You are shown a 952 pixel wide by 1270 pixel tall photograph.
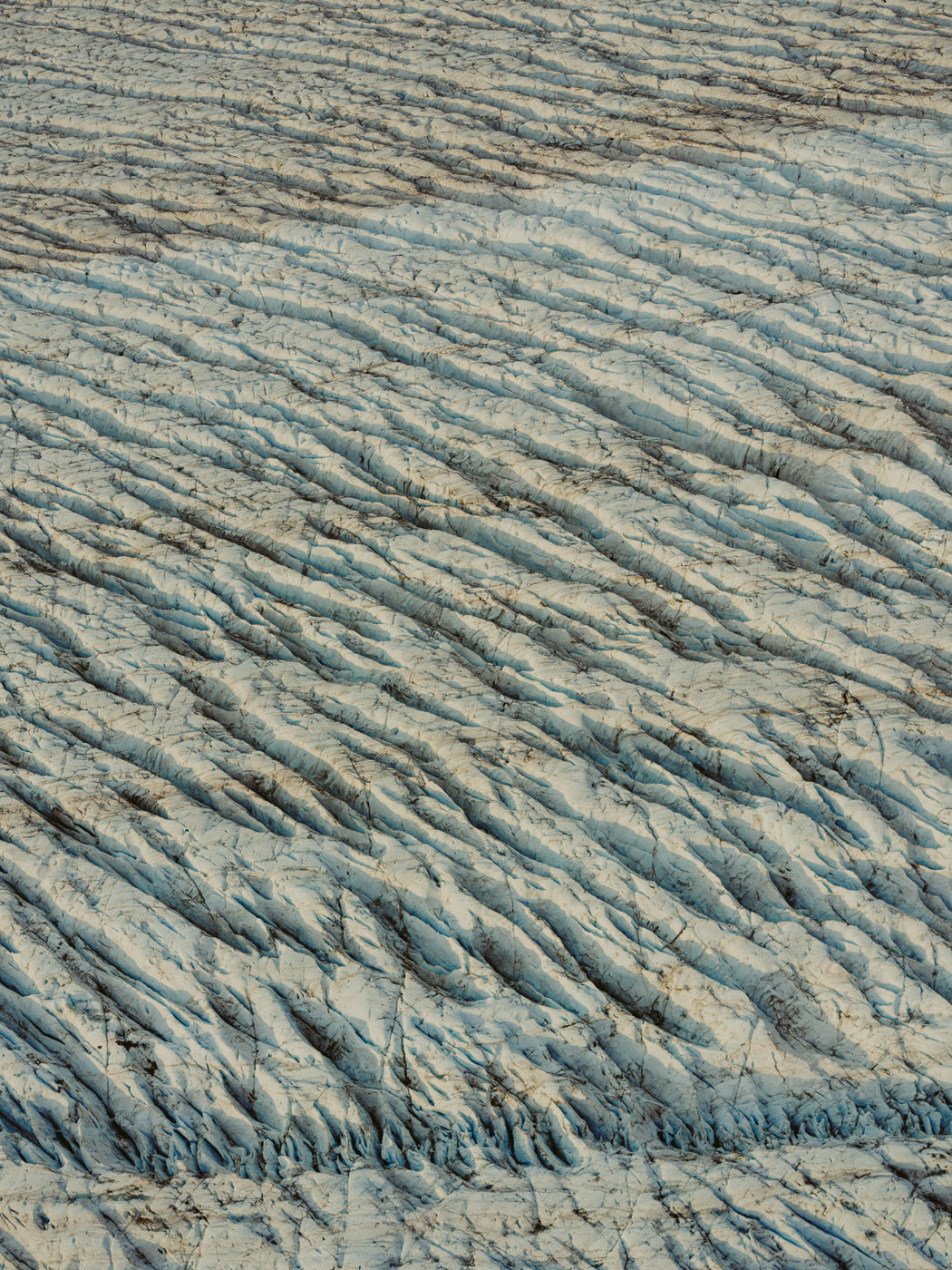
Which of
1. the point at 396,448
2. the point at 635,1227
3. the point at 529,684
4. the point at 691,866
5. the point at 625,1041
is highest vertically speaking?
the point at 396,448

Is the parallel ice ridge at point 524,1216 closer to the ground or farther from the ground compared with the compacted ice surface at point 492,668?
closer to the ground

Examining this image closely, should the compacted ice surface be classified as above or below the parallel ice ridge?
above

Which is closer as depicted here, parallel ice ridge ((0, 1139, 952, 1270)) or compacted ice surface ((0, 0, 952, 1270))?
parallel ice ridge ((0, 1139, 952, 1270))

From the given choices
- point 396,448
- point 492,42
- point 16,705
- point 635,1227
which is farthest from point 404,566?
point 492,42

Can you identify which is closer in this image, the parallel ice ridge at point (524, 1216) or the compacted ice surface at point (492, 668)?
the parallel ice ridge at point (524, 1216)

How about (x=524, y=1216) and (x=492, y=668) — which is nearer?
(x=524, y=1216)

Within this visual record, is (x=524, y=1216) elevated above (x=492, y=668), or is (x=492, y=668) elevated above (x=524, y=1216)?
(x=492, y=668)

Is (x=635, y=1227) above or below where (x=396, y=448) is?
below

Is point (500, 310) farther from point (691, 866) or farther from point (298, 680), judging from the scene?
point (691, 866)
